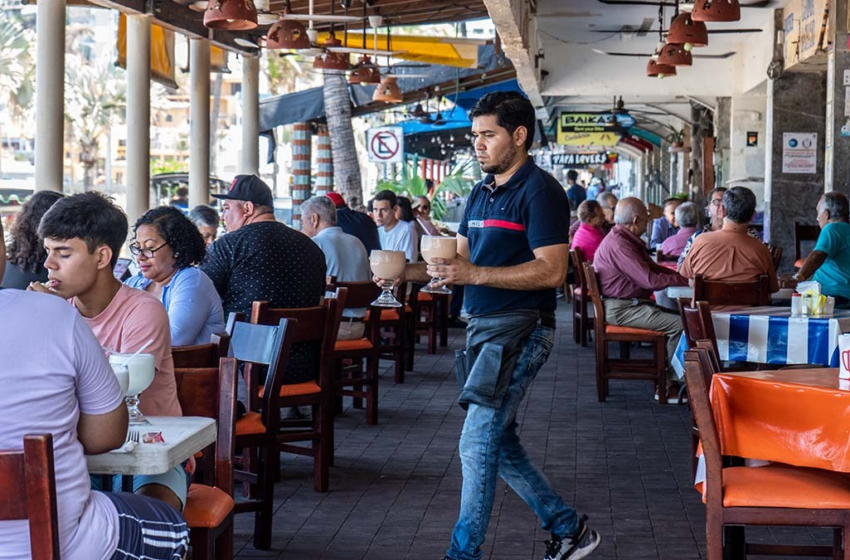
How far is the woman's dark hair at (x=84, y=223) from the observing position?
354cm

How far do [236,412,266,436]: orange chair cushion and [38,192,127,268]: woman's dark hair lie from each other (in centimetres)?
170

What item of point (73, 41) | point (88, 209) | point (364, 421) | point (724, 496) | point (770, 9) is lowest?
point (364, 421)

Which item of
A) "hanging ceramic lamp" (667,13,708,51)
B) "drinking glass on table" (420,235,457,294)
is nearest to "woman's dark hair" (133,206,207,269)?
"drinking glass on table" (420,235,457,294)

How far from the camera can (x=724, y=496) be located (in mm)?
3748

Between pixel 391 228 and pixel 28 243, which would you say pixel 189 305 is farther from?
pixel 391 228

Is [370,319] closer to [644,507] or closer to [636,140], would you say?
[644,507]

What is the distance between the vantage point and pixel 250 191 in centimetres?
695

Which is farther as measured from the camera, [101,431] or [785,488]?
[785,488]

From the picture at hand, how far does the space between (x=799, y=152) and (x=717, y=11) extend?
19.1ft

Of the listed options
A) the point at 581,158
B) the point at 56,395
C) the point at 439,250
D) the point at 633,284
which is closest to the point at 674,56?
the point at 633,284

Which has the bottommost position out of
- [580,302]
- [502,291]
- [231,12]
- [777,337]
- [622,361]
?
[622,361]

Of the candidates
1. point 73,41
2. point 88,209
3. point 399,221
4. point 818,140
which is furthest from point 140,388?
point 73,41

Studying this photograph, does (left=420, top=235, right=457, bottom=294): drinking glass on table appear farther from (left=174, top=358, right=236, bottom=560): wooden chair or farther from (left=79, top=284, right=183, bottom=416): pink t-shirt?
(left=79, top=284, right=183, bottom=416): pink t-shirt

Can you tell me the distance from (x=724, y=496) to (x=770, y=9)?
11609 millimetres
